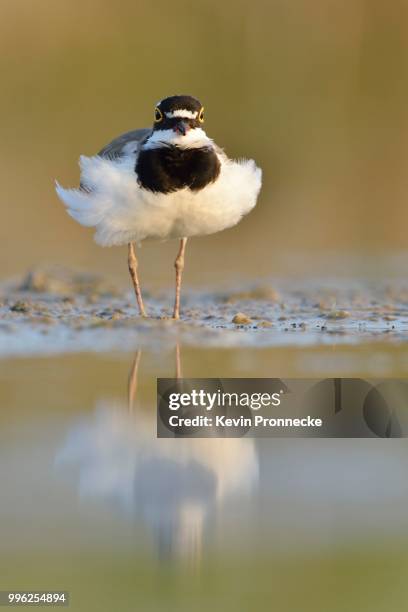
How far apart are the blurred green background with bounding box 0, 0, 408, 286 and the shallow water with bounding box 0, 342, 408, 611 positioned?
24.0ft

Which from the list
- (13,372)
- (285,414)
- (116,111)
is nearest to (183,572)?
(285,414)

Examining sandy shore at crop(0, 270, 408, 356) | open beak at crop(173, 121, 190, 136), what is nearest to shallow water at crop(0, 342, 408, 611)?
sandy shore at crop(0, 270, 408, 356)

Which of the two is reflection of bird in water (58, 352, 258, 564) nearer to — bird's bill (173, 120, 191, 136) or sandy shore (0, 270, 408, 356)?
sandy shore (0, 270, 408, 356)

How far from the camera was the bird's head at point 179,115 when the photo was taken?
5734 millimetres

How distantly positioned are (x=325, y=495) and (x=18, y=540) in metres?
0.91

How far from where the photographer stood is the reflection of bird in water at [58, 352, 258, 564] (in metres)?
3.20

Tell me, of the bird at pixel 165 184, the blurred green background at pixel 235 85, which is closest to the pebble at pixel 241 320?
the bird at pixel 165 184

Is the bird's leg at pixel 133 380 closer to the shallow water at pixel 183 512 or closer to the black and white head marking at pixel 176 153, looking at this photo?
the shallow water at pixel 183 512

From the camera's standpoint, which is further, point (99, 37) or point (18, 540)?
point (99, 37)

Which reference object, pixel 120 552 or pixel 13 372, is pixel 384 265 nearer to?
pixel 13 372

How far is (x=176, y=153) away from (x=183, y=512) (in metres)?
2.84

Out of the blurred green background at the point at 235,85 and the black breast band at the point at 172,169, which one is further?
the blurred green background at the point at 235,85

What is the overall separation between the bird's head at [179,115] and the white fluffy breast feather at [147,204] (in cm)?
25

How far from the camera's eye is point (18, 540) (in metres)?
3.10
